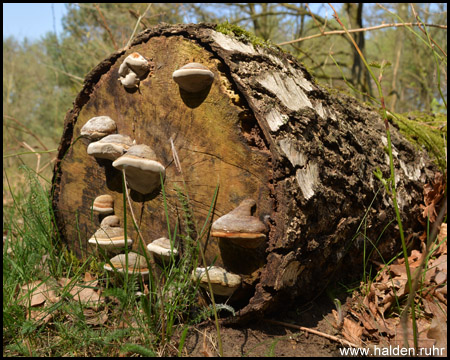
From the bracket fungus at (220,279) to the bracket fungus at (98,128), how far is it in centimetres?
120

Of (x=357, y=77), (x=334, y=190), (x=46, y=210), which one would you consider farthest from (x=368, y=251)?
(x=357, y=77)

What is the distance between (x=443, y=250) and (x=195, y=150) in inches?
81.5

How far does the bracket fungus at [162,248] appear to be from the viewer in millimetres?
2045

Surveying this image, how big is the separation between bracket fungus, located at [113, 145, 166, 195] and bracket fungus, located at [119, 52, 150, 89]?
1.53ft

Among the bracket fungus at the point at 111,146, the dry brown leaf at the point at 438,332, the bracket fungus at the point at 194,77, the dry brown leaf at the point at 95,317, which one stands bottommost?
the dry brown leaf at the point at 438,332

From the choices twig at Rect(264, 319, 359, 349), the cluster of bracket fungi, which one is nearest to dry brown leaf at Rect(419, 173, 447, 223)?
twig at Rect(264, 319, 359, 349)

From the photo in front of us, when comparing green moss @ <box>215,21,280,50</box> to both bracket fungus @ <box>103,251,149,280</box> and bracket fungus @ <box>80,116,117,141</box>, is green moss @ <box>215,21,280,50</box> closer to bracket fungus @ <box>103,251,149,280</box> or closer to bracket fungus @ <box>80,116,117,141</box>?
bracket fungus @ <box>80,116,117,141</box>

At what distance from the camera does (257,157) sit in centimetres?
189

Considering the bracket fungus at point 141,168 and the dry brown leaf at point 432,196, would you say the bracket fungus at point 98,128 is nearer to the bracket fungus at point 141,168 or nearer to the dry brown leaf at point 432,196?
the bracket fungus at point 141,168

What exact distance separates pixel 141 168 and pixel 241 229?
0.75m

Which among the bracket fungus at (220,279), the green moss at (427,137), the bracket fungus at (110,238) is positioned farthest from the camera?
the green moss at (427,137)

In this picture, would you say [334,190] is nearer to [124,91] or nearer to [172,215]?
[172,215]

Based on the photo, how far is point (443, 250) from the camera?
8.54 feet

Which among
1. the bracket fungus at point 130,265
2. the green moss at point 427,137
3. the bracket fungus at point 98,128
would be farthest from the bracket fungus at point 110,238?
the green moss at point 427,137
